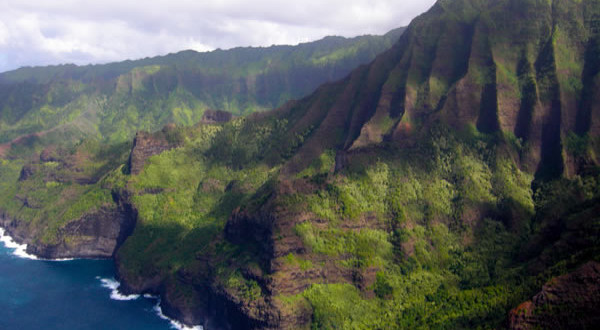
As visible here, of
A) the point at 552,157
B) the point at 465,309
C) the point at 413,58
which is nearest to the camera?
the point at 465,309

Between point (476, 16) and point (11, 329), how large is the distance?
597 ft

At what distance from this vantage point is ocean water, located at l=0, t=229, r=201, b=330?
14525 centimetres

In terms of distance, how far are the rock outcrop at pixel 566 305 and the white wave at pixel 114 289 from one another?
12292 centimetres

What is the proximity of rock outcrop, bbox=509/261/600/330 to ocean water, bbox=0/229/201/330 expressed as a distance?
92.3 metres

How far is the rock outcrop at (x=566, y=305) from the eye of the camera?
7538cm

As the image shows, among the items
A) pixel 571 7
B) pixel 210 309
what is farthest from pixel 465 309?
pixel 571 7

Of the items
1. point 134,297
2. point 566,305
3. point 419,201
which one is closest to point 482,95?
point 419,201

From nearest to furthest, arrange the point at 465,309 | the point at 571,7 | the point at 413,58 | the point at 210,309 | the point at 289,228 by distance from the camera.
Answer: the point at 465,309 → the point at 289,228 → the point at 210,309 → the point at 571,7 → the point at 413,58

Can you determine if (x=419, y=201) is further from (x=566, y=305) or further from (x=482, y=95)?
(x=566, y=305)

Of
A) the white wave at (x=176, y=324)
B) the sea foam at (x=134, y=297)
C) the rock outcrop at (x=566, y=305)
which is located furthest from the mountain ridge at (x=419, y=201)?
the sea foam at (x=134, y=297)

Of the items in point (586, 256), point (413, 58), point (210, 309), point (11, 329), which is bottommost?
point (11, 329)

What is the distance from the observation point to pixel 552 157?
148 metres

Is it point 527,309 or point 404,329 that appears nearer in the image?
point 527,309

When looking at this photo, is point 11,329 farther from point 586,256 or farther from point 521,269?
point 586,256
